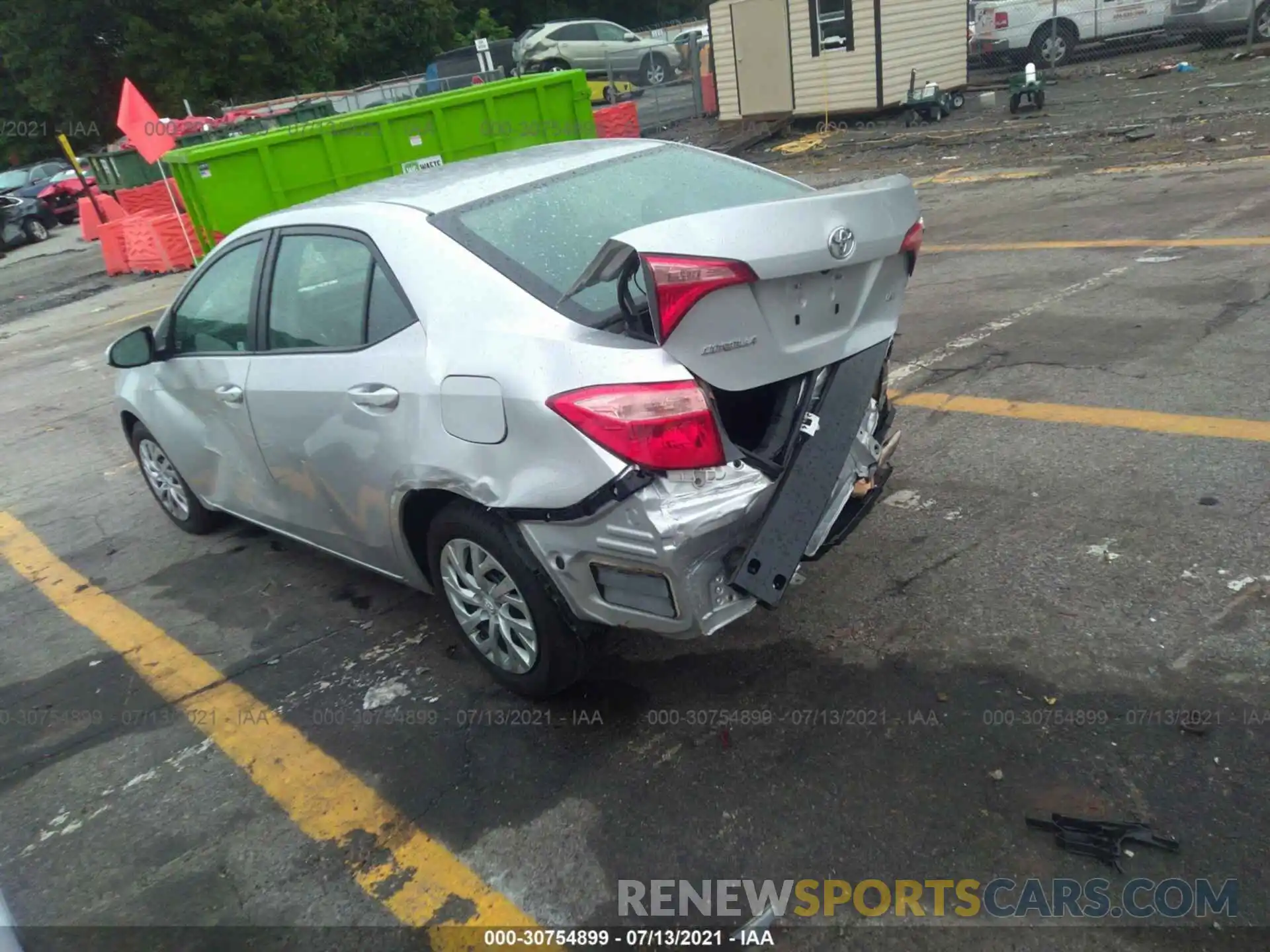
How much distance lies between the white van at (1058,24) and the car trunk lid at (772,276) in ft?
58.0

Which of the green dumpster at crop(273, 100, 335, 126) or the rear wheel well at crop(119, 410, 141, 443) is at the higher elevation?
the green dumpster at crop(273, 100, 335, 126)

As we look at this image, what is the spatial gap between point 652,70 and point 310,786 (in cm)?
2893

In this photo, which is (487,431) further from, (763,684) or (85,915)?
(85,915)

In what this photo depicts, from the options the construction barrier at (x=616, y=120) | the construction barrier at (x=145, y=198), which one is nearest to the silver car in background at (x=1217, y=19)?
the construction barrier at (x=616, y=120)

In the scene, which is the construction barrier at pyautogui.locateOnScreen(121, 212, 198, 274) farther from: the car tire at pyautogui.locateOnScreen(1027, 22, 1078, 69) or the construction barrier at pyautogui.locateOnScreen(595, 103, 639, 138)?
the car tire at pyautogui.locateOnScreen(1027, 22, 1078, 69)

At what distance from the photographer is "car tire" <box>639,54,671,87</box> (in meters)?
29.2

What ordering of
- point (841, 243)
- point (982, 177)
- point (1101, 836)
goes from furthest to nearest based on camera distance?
1. point (982, 177)
2. point (841, 243)
3. point (1101, 836)

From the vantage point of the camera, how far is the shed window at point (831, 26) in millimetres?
17297

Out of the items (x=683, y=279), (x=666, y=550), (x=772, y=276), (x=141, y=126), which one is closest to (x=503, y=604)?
(x=666, y=550)

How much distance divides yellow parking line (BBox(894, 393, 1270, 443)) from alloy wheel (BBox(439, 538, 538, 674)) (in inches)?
118

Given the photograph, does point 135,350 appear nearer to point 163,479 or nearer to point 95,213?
point 163,479

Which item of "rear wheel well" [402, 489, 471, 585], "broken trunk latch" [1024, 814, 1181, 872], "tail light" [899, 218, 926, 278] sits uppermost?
"tail light" [899, 218, 926, 278]

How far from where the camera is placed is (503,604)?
11.2 ft

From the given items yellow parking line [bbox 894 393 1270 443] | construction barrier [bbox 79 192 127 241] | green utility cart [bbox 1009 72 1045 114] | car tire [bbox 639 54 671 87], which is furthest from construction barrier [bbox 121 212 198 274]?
car tire [bbox 639 54 671 87]
